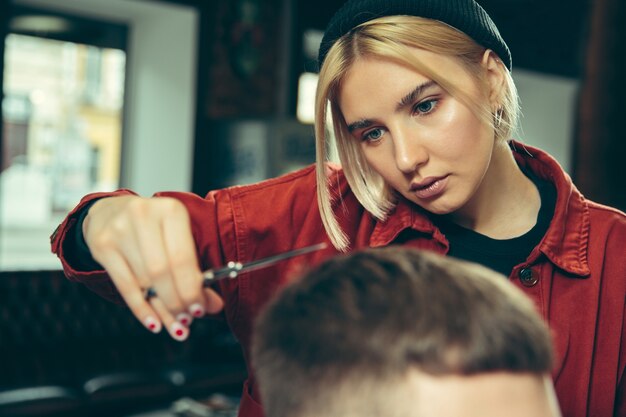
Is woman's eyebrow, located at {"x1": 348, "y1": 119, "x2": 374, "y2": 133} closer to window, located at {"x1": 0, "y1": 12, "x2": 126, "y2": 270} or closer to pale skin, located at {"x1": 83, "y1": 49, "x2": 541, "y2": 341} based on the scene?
pale skin, located at {"x1": 83, "y1": 49, "x2": 541, "y2": 341}

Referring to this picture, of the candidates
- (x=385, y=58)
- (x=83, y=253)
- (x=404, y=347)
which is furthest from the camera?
(x=385, y=58)

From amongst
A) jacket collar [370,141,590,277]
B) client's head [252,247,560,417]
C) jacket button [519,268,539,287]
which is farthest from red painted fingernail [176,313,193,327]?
jacket button [519,268,539,287]

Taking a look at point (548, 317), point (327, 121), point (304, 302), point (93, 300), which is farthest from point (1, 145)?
point (304, 302)

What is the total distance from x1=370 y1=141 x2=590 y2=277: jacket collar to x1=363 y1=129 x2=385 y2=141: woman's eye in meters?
0.23

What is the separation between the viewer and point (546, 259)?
5.16ft

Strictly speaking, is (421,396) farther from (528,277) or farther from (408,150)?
(528,277)

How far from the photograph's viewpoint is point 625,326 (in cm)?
155

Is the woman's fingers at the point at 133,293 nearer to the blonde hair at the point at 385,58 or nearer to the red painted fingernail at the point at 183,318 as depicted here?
the red painted fingernail at the point at 183,318

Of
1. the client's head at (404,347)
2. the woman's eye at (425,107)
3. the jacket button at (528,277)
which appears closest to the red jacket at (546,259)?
the jacket button at (528,277)

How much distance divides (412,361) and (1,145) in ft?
15.4

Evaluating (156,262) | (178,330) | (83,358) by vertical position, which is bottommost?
(83,358)

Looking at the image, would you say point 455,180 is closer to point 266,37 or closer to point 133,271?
point 133,271

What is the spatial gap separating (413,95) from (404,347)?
723 mm

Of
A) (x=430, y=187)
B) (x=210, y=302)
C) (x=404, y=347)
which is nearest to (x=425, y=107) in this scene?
(x=430, y=187)
